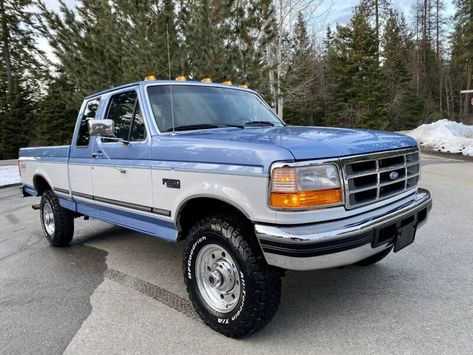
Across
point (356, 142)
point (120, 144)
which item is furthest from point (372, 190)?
point (120, 144)

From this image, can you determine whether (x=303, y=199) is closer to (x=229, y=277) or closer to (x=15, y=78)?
(x=229, y=277)

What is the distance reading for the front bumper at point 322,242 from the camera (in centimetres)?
274

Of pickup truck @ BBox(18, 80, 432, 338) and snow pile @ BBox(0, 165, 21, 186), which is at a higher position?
pickup truck @ BBox(18, 80, 432, 338)

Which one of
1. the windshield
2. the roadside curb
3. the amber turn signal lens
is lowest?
the roadside curb

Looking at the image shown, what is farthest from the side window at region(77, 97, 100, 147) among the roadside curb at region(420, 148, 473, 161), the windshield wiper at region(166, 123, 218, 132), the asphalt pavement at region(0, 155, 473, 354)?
the roadside curb at region(420, 148, 473, 161)

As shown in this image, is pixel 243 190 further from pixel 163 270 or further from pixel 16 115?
pixel 16 115

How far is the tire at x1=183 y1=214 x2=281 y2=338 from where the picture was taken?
118 inches

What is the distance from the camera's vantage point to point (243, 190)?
2961 mm

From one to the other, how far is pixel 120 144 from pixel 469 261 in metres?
3.94

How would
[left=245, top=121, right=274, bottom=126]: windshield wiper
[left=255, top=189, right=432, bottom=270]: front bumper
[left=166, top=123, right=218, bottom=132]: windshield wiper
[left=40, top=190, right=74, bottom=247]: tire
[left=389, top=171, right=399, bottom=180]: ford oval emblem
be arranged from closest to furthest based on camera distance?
[left=255, top=189, right=432, bottom=270]: front bumper, [left=389, top=171, right=399, bottom=180]: ford oval emblem, [left=166, top=123, right=218, bottom=132]: windshield wiper, [left=245, top=121, right=274, bottom=126]: windshield wiper, [left=40, top=190, right=74, bottom=247]: tire

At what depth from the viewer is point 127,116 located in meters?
4.31

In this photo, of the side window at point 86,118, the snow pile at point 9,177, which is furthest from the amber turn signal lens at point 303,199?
the snow pile at point 9,177

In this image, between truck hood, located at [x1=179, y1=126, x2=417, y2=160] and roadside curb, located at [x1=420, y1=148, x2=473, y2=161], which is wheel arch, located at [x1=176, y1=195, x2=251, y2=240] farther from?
roadside curb, located at [x1=420, y1=148, x2=473, y2=161]

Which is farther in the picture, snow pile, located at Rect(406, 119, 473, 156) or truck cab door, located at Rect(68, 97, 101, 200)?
snow pile, located at Rect(406, 119, 473, 156)
